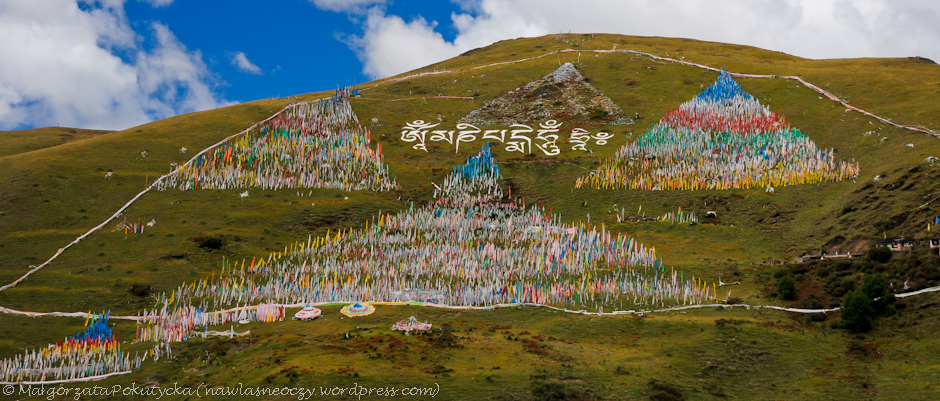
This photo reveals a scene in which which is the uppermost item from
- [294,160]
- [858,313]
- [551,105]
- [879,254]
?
[551,105]

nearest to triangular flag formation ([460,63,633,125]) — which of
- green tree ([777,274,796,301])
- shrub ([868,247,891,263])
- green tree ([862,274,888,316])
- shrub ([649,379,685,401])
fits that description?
shrub ([868,247,891,263])

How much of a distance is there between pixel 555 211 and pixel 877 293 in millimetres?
32934

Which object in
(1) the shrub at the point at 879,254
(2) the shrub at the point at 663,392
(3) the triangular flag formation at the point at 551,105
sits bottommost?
(2) the shrub at the point at 663,392

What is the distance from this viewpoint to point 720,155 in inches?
2709

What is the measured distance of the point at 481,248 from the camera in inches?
2105

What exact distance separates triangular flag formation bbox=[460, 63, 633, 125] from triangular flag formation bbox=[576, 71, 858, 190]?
35.7ft

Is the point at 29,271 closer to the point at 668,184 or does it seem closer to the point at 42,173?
the point at 42,173

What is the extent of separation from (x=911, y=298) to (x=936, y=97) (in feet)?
162

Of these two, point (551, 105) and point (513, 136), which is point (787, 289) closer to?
point (513, 136)

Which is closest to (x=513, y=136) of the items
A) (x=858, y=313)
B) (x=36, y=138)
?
(x=858, y=313)

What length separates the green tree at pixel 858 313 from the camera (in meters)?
34.2

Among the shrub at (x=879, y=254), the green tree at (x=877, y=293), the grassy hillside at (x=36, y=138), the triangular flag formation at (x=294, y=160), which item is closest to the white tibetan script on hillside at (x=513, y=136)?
the triangular flag formation at (x=294, y=160)

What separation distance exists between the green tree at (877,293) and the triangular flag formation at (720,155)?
2853 cm

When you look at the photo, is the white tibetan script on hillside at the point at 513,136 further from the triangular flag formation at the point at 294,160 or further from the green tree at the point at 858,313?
the green tree at the point at 858,313
